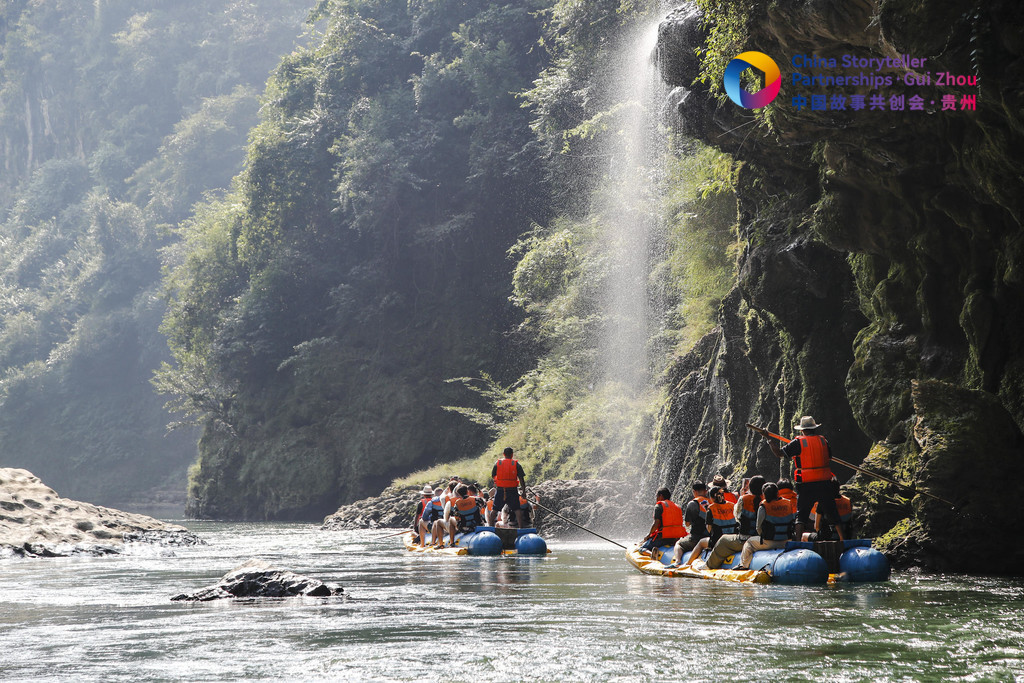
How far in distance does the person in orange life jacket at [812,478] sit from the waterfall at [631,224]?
19.7m

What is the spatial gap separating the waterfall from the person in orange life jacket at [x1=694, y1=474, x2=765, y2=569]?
19.4 metres

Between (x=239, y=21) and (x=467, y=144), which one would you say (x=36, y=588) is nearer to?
(x=467, y=144)

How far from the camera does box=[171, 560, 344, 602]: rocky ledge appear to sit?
12.9m

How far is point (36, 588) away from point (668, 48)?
14506 millimetres

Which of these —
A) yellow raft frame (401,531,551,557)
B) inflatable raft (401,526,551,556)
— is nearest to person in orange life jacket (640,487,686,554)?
inflatable raft (401,526,551,556)

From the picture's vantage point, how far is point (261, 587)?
13.0m

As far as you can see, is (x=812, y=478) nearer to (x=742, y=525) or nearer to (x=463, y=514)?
(x=742, y=525)

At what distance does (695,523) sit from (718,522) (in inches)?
25.9

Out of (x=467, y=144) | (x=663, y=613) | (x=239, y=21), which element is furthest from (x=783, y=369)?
(x=239, y=21)

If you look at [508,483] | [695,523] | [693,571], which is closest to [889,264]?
[695,523]

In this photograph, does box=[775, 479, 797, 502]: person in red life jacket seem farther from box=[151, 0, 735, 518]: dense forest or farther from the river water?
box=[151, 0, 735, 518]: dense forest

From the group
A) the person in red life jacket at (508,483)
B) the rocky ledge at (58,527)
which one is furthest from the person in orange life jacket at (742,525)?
the rocky ledge at (58,527)

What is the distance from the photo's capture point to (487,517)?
23.2 metres

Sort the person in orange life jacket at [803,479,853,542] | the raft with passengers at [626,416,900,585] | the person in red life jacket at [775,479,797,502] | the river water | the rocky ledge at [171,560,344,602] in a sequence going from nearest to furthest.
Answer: the river water → the rocky ledge at [171,560,344,602] → the raft with passengers at [626,416,900,585] → the person in orange life jacket at [803,479,853,542] → the person in red life jacket at [775,479,797,502]
